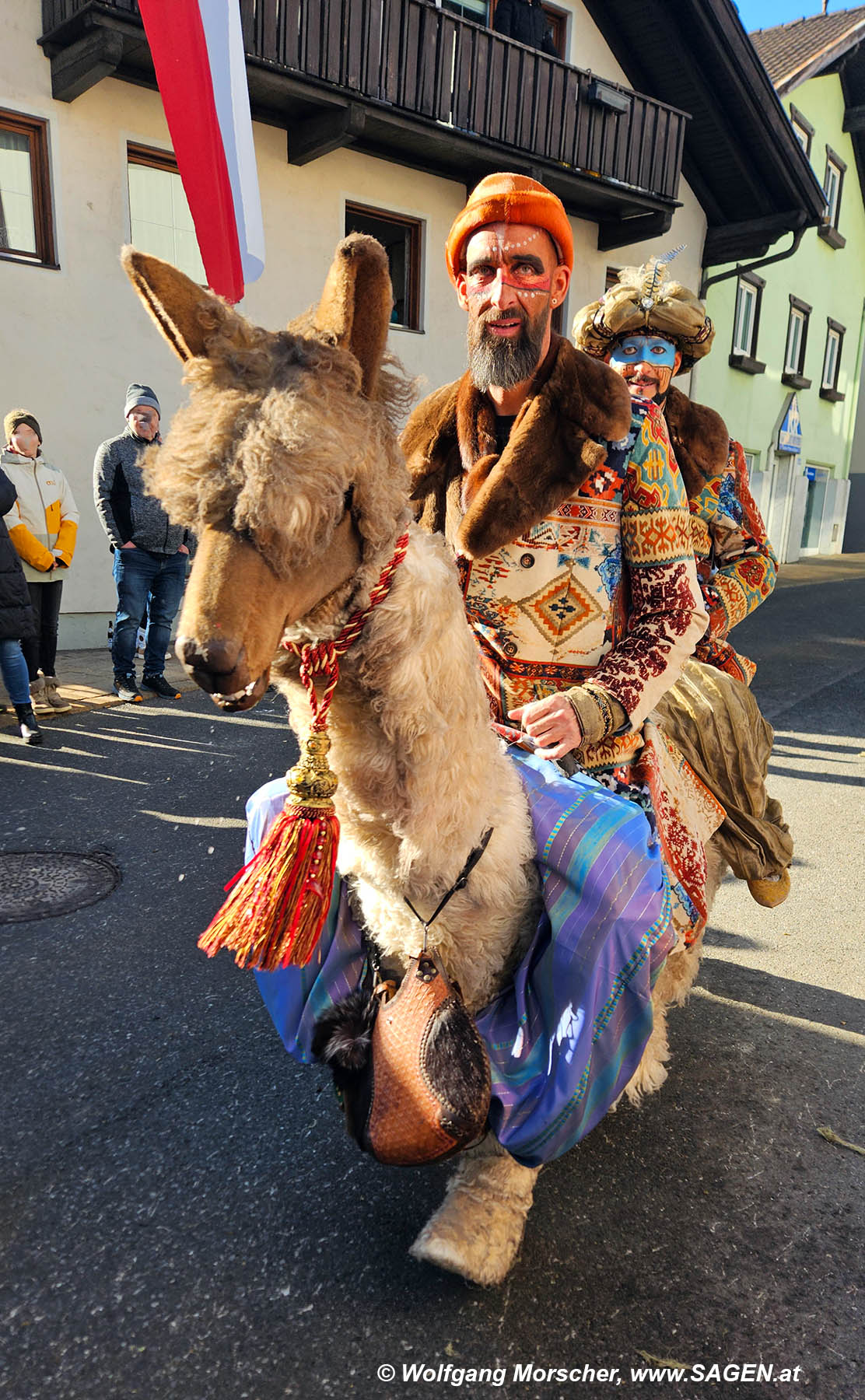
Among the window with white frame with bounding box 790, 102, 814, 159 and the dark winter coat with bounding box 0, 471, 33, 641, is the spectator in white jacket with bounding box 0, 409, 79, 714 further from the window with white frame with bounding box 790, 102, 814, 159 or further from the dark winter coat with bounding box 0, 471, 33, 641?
the window with white frame with bounding box 790, 102, 814, 159

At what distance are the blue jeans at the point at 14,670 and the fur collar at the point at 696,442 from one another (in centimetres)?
449

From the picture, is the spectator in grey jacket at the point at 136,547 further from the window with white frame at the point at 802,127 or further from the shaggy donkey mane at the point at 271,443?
the window with white frame at the point at 802,127

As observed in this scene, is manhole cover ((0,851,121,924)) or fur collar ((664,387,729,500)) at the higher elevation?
fur collar ((664,387,729,500))

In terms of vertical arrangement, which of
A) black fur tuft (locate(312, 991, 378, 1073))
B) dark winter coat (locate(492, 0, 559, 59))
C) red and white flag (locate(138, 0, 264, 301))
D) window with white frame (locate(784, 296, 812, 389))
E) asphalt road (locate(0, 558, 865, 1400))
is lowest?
asphalt road (locate(0, 558, 865, 1400))

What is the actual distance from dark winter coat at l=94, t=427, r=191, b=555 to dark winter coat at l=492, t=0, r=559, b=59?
28.0 ft

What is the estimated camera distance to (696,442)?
3.29 meters

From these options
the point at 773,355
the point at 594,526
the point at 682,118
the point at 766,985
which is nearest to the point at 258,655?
the point at 594,526

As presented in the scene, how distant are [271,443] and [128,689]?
650 cm

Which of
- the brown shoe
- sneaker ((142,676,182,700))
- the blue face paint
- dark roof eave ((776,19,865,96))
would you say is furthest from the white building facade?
dark roof eave ((776,19,865,96))

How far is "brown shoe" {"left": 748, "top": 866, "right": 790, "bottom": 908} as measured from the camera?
3.04 meters

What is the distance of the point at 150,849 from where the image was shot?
4.30m

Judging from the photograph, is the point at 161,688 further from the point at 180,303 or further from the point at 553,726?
the point at 180,303

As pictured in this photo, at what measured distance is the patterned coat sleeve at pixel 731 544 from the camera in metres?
3.27

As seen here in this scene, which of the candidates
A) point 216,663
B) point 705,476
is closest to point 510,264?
point 216,663
